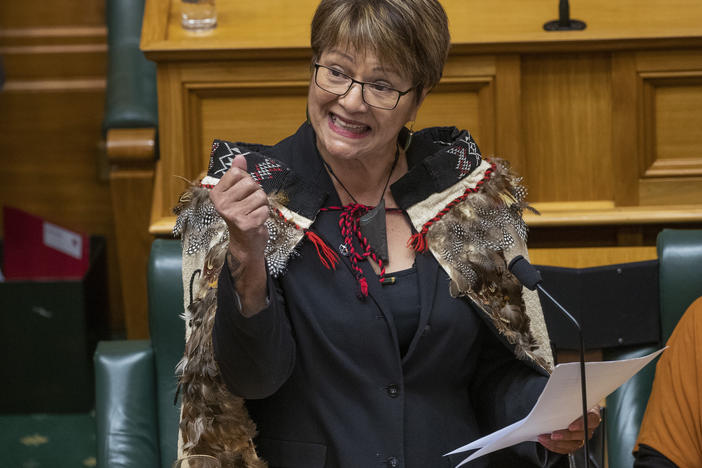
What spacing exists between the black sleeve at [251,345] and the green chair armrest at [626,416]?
3.17ft

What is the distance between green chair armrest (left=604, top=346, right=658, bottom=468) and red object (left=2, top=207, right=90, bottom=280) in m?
1.83

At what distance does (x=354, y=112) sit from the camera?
4.86ft

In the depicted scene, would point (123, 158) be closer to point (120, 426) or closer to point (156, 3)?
point (156, 3)

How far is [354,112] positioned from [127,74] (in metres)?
2.09

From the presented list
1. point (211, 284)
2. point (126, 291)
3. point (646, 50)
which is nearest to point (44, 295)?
point (126, 291)

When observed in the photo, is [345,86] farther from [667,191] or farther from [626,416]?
[667,191]

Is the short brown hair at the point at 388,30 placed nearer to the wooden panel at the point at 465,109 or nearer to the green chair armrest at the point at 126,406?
the green chair armrest at the point at 126,406

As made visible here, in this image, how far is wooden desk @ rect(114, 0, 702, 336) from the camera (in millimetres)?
2662

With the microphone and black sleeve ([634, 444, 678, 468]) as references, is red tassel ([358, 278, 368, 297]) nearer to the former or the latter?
the microphone

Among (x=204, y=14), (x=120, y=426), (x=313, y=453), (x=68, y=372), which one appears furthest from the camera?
(x=68, y=372)

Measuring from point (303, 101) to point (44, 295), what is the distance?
102 centimetres

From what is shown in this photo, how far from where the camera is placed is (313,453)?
4.94 ft

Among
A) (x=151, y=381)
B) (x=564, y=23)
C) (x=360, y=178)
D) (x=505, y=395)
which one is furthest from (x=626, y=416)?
(x=564, y=23)

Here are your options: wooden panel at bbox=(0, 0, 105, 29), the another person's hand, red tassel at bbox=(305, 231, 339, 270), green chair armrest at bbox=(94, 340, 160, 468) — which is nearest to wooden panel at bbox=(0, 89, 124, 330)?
wooden panel at bbox=(0, 0, 105, 29)
